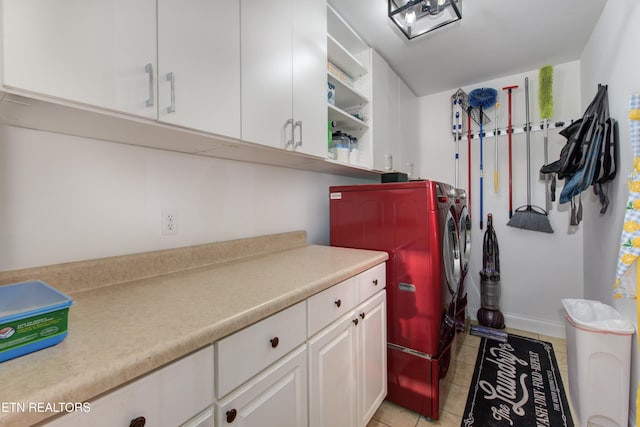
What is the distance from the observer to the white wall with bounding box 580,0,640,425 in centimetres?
143

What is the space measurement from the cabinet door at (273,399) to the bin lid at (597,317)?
1.60m

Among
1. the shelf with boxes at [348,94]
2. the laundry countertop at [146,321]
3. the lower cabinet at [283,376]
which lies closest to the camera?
the laundry countertop at [146,321]

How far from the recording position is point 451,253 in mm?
1763

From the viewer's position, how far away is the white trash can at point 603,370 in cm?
144

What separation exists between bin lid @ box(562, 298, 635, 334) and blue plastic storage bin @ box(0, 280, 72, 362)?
7.31 feet

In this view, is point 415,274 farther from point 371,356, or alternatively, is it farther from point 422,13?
point 422,13

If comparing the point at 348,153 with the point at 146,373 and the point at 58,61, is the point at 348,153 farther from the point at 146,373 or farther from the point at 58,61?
the point at 146,373

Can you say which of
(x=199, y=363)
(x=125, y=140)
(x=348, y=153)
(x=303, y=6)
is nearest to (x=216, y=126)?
(x=125, y=140)

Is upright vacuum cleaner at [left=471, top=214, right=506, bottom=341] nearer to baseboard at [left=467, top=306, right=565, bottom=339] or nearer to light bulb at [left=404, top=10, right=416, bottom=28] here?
baseboard at [left=467, top=306, right=565, bottom=339]

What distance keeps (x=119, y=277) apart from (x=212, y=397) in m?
0.62

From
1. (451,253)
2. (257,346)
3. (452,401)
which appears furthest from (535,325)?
(257,346)

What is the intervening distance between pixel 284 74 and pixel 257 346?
1.14m

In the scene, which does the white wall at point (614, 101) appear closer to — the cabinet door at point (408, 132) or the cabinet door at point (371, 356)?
the cabinet door at point (371, 356)

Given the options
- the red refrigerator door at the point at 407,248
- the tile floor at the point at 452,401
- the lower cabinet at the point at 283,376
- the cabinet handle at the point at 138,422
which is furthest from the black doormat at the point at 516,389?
the cabinet handle at the point at 138,422
